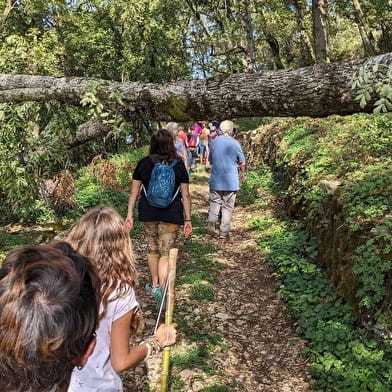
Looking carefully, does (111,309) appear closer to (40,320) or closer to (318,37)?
(40,320)

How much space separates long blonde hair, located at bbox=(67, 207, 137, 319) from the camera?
245 centimetres

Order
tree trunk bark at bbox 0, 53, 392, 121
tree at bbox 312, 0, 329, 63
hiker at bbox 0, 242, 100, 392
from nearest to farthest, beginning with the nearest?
hiker at bbox 0, 242, 100, 392 < tree trunk bark at bbox 0, 53, 392, 121 < tree at bbox 312, 0, 329, 63

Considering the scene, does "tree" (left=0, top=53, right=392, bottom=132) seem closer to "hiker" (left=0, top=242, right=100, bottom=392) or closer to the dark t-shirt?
the dark t-shirt

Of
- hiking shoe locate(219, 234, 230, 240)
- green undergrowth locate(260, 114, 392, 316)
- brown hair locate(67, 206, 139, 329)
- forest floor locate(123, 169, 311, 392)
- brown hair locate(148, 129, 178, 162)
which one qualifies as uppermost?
brown hair locate(148, 129, 178, 162)

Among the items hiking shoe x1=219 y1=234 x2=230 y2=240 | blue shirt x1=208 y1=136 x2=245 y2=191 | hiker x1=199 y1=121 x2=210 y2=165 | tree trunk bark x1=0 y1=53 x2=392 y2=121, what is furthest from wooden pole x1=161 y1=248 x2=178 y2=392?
hiker x1=199 y1=121 x2=210 y2=165

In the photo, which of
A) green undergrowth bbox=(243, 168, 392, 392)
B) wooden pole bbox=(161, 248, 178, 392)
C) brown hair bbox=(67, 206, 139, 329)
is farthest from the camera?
green undergrowth bbox=(243, 168, 392, 392)

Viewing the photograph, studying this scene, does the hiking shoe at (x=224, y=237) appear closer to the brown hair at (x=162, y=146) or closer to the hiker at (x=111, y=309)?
the brown hair at (x=162, y=146)

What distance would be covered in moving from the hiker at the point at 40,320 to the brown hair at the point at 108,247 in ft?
3.56

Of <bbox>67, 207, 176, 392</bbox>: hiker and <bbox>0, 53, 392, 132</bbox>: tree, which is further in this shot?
<bbox>0, 53, 392, 132</bbox>: tree

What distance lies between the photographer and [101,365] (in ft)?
7.71

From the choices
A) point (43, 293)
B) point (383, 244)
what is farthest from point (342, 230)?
point (43, 293)

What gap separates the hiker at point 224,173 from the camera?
832cm

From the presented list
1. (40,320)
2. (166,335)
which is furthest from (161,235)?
(40,320)

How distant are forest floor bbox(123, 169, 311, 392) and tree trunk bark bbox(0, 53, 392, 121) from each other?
267 cm
